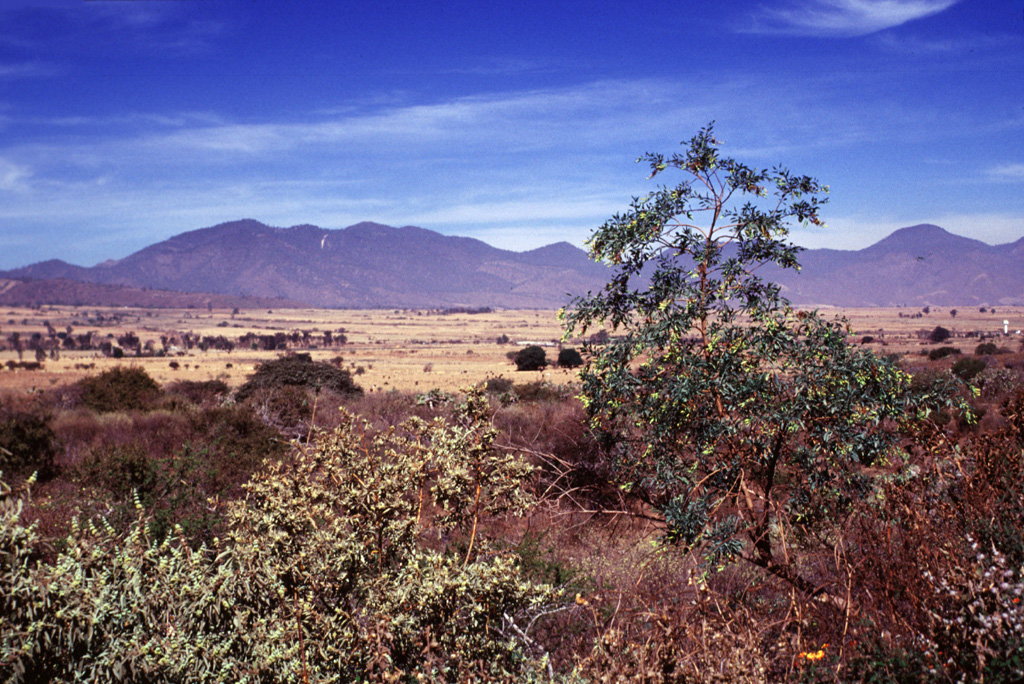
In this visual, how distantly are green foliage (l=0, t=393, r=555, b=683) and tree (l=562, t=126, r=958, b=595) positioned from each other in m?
3.16

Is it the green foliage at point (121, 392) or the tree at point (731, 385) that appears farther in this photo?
the green foliage at point (121, 392)

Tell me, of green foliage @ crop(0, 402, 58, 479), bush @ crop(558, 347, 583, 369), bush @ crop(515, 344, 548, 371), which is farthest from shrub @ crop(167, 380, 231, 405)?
bush @ crop(515, 344, 548, 371)

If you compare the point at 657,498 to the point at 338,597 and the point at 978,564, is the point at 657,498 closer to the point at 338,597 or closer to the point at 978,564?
the point at 978,564

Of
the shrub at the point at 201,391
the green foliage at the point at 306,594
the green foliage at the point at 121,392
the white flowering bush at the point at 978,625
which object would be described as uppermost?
the green foliage at the point at 306,594

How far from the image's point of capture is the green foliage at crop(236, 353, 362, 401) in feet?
85.1

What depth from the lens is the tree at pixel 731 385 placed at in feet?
19.5

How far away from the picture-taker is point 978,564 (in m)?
3.66

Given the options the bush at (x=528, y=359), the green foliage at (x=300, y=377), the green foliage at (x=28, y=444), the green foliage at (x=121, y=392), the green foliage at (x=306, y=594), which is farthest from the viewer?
the bush at (x=528, y=359)

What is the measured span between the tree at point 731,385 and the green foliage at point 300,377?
65.6ft

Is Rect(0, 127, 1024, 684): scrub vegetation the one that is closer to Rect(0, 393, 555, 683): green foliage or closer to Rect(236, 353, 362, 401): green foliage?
Rect(0, 393, 555, 683): green foliage

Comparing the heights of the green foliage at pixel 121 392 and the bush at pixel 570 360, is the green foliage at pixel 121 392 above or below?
below

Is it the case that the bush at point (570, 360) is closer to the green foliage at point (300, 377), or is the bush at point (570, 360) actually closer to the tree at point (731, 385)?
the tree at point (731, 385)

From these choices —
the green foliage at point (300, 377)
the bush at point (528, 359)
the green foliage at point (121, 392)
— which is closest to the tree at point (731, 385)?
the green foliage at point (121, 392)

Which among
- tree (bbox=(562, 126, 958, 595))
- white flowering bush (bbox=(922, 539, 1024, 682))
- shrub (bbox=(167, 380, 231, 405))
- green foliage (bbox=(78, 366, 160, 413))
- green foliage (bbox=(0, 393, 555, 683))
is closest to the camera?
green foliage (bbox=(0, 393, 555, 683))
